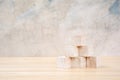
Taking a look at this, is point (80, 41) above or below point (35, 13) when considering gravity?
below

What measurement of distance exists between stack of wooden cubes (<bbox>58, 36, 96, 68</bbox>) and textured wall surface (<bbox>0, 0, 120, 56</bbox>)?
103 inches

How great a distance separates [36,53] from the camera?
5.74 metres

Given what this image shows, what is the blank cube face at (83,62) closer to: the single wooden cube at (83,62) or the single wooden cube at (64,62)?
the single wooden cube at (83,62)

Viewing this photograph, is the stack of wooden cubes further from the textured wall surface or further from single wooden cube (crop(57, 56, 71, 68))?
the textured wall surface

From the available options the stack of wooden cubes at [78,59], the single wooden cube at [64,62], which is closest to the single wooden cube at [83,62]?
the stack of wooden cubes at [78,59]

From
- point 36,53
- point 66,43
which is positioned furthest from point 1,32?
point 66,43

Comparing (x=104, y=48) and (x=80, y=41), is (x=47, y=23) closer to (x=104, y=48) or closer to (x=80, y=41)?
(x=104, y=48)

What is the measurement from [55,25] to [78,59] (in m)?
2.82

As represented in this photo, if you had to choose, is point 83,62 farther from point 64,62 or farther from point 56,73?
point 56,73

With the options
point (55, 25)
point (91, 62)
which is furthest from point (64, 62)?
point (55, 25)

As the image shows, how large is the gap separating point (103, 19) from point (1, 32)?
2.04 m

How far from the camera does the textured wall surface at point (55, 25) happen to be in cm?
566

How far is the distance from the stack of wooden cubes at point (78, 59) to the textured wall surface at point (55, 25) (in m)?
2.62

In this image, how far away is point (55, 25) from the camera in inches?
225
